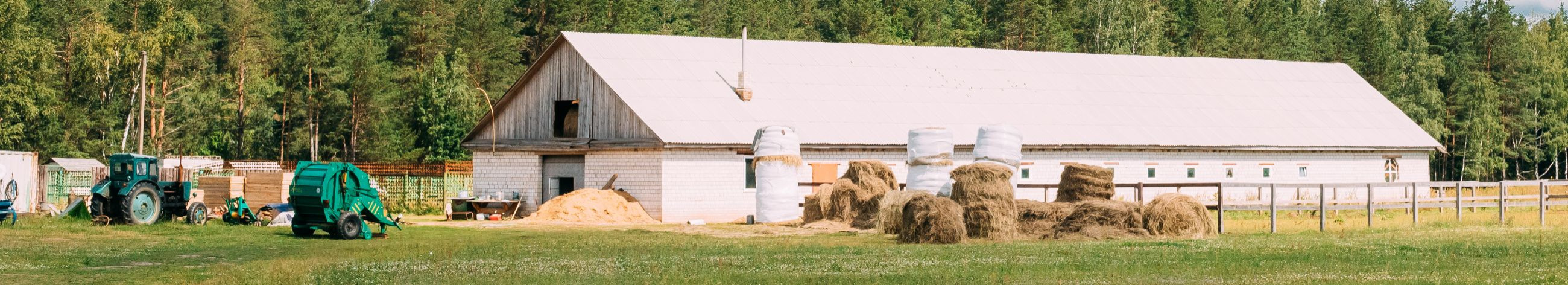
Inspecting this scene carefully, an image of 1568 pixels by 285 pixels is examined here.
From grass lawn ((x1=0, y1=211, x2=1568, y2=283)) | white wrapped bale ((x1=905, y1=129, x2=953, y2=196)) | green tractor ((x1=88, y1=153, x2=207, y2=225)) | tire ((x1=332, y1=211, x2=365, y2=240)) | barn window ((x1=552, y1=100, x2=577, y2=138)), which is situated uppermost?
barn window ((x1=552, y1=100, x2=577, y2=138))

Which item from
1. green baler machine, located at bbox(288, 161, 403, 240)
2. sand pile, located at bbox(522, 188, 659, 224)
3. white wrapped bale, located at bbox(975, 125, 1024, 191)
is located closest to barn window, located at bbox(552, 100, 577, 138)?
sand pile, located at bbox(522, 188, 659, 224)

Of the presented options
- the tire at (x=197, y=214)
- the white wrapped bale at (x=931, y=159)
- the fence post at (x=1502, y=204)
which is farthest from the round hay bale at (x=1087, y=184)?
the tire at (x=197, y=214)

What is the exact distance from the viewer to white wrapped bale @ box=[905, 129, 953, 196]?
3262cm

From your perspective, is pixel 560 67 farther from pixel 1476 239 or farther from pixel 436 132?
pixel 436 132

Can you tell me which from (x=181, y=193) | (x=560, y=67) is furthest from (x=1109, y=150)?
(x=181, y=193)

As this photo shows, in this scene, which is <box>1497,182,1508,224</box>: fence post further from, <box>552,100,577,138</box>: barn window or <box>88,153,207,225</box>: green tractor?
<box>88,153,207,225</box>: green tractor

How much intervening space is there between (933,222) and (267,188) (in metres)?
19.8

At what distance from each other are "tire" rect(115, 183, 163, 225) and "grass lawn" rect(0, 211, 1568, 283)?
2.00 m

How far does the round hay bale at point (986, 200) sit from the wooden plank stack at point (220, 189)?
19783 millimetres

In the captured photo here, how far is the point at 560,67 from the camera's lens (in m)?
40.5

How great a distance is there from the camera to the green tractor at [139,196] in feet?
106

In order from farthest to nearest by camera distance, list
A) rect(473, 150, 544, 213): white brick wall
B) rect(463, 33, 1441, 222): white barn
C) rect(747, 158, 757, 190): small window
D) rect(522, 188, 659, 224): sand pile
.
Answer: rect(473, 150, 544, 213): white brick wall → rect(747, 158, 757, 190): small window → rect(463, 33, 1441, 222): white barn → rect(522, 188, 659, 224): sand pile

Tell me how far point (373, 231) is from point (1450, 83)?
6838cm

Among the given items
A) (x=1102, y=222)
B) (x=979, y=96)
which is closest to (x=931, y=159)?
(x=1102, y=222)
